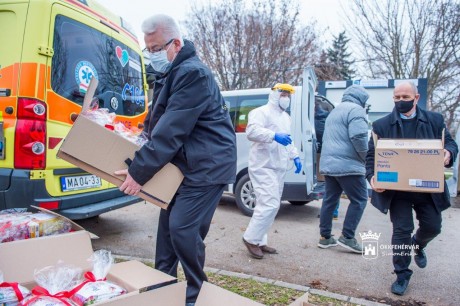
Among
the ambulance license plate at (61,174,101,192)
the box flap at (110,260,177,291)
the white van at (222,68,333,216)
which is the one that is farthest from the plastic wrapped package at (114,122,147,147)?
the white van at (222,68,333,216)

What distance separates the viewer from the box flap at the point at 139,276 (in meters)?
1.68

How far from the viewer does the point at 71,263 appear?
1.87 m

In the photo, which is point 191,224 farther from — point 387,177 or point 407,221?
point 407,221

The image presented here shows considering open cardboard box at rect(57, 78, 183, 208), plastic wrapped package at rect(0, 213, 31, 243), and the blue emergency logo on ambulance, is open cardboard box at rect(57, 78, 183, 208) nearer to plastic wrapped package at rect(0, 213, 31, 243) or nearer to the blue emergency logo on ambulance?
plastic wrapped package at rect(0, 213, 31, 243)

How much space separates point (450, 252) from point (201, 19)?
43.6 feet

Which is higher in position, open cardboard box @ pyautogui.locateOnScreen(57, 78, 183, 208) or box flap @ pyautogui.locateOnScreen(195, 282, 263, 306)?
open cardboard box @ pyautogui.locateOnScreen(57, 78, 183, 208)

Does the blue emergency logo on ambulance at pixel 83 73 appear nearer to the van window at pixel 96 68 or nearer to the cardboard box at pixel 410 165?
the van window at pixel 96 68

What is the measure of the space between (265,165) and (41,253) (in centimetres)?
260

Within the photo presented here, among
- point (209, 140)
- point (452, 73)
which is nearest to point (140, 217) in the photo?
point (209, 140)

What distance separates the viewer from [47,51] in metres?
3.39

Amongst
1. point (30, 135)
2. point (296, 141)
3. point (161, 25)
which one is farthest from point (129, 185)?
point (296, 141)

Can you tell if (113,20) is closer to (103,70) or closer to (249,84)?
(103,70)

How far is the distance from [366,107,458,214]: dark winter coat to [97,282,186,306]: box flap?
2188mm

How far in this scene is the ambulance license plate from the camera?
3579mm
